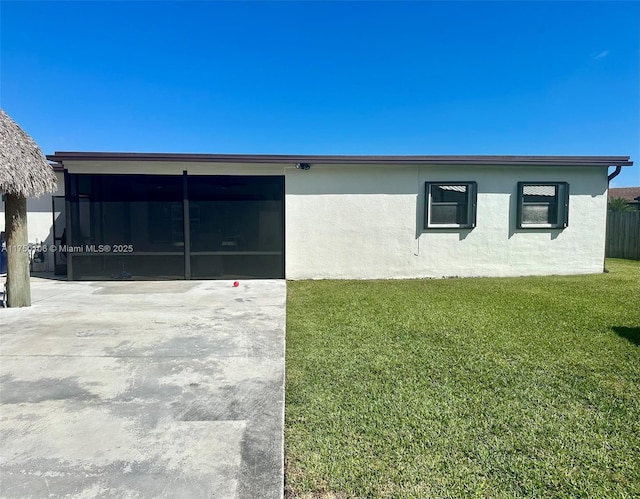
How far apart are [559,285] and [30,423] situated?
29.8ft

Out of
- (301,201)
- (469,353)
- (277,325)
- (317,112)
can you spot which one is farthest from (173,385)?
(317,112)

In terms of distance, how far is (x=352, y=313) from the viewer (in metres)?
5.57

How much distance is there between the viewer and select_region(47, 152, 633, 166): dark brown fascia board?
26.2 feet

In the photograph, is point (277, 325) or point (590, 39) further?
point (590, 39)

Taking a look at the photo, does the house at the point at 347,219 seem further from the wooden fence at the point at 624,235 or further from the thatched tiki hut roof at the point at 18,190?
the wooden fence at the point at 624,235

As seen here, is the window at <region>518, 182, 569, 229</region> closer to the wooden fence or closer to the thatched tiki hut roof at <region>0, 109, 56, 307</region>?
the wooden fence

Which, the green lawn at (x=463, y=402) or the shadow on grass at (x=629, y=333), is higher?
the shadow on grass at (x=629, y=333)

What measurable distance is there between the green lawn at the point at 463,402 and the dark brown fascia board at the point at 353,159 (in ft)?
13.7

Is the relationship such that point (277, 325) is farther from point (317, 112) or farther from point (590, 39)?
point (317, 112)

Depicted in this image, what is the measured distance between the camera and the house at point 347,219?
8742 millimetres

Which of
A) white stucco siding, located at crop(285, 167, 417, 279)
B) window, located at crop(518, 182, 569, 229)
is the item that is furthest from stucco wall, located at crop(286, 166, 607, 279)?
window, located at crop(518, 182, 569, 229)

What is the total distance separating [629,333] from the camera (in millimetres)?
4430

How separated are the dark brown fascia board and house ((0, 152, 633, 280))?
33 mm

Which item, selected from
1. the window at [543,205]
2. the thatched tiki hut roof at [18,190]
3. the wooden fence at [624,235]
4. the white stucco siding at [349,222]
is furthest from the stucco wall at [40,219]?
the wooden fence at [624,235]
